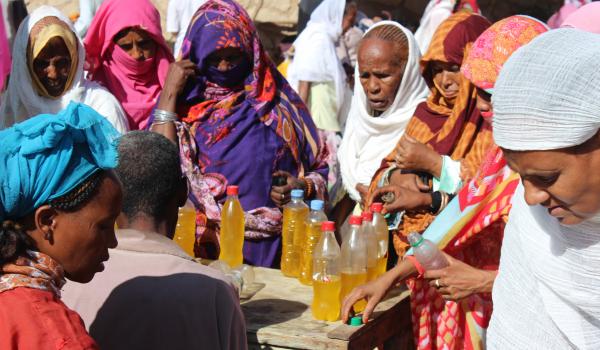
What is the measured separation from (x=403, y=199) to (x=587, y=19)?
1.18 meters

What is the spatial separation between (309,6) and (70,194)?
7.98 metres

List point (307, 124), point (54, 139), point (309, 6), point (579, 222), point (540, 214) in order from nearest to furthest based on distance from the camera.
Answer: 1. point (54, 139)
2. point (579, 222)
3. point (540, 214)
4. point (307, 124)
5. point (309, 6)

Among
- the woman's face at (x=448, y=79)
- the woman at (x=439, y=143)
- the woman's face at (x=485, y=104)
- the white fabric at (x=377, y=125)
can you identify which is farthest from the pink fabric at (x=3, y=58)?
the woman's face at (x=485, y=104)

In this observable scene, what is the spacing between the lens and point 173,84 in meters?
4.16

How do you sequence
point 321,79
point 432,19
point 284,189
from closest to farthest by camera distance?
point 284,189
point 321,79
point 432,19

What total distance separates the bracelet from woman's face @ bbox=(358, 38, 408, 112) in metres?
1.05

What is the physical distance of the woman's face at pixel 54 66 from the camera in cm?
447

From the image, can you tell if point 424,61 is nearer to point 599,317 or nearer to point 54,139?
point 599,317

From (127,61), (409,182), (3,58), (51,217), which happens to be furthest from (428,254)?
(3,58)

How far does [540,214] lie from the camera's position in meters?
2.37

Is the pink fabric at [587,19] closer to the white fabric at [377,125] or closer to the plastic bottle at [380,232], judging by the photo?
the white fabric at [377,125]

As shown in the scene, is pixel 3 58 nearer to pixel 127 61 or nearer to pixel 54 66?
pixel 54 66

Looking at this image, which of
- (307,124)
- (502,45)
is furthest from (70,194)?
(307,124)

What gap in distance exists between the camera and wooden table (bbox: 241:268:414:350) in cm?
281
